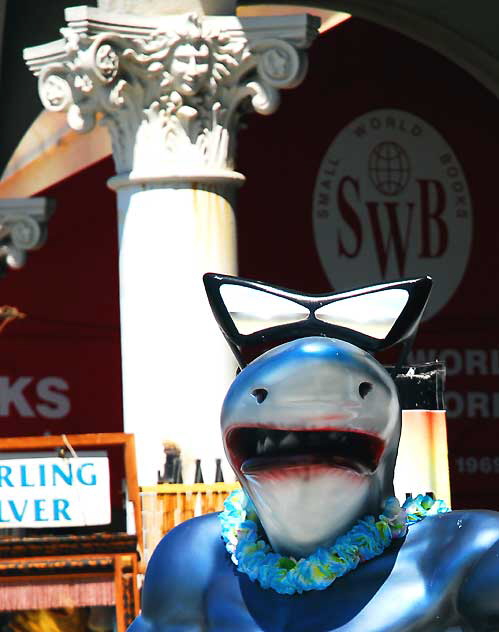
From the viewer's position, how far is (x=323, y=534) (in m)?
2.78

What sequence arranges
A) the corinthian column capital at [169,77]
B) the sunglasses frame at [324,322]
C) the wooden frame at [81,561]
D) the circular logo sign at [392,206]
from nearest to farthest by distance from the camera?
the sunglasses frame at [324,322] < the wooden frame at [81,561] < the corinthian column capital at [169,77] < the circular logo sign at [392,206]

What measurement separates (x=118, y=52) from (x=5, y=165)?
254 cm

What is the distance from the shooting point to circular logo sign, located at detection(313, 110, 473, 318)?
964 centimetres

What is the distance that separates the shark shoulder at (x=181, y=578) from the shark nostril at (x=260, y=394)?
0.35m

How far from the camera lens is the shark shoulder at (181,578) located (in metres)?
2.88

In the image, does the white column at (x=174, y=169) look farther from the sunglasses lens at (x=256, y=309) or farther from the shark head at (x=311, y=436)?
the shark head at (x=311, y=436)

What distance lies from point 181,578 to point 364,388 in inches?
18.4

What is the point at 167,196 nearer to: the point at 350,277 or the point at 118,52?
the point at 118,52

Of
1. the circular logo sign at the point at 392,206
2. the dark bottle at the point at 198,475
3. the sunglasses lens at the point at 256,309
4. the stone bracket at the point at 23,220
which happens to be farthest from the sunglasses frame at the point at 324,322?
the circular logo sign at the point at 392,206

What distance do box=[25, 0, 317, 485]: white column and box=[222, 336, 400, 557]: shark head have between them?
377cm

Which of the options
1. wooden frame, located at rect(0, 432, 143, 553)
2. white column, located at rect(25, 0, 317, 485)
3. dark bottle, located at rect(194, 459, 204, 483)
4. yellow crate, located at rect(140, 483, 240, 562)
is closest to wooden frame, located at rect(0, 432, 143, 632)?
wooden frame, located at rect(0, 432, 143, 553)

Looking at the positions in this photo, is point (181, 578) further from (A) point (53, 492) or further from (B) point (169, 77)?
(B) point (169, 77)

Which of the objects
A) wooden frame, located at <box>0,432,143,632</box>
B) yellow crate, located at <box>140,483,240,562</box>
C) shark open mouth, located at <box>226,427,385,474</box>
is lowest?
wooden frame, located at <box>0,432,143,632</box>

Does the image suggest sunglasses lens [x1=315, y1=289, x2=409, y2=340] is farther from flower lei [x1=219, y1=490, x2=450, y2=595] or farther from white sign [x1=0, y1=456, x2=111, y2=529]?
white sign [x1=0, y1=456, x2=111, y2=529]
